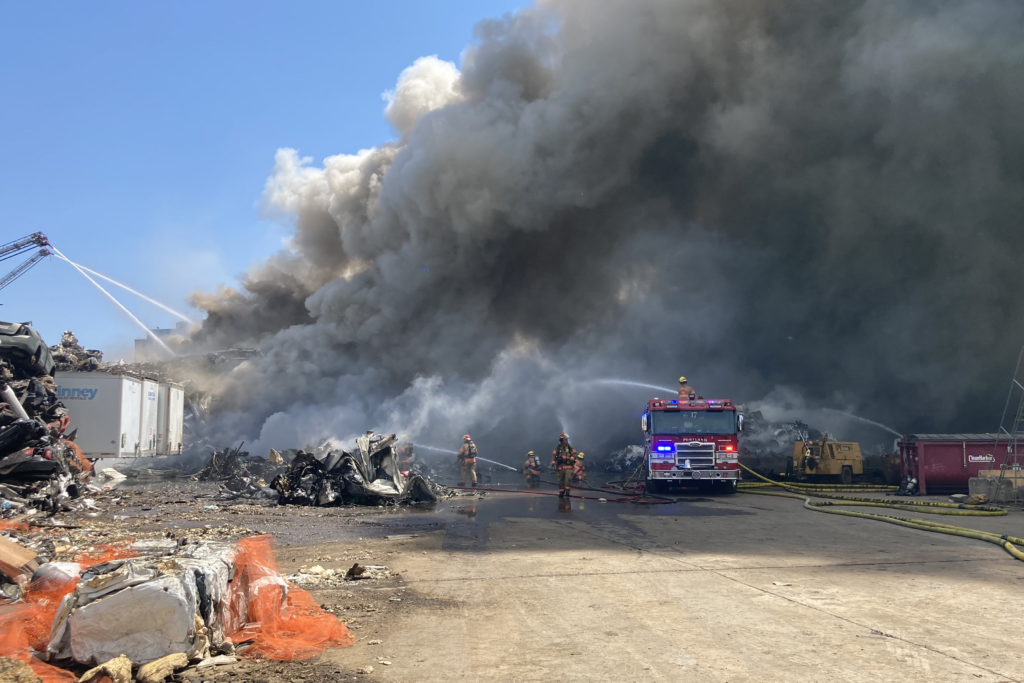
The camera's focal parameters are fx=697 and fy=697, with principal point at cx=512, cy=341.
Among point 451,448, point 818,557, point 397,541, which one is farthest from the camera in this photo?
point 451,448

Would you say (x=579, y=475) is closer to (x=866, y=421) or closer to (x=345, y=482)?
(x=345, y=482)

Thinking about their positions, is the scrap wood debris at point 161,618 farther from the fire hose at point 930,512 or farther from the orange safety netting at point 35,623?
the fire hose at point 930,512

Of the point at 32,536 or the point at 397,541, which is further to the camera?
the point at 397,541

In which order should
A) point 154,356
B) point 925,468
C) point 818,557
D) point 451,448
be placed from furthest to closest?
point 154,356 → point 451,448 → point 925,468 → point 818,557

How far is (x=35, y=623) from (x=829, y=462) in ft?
64.9

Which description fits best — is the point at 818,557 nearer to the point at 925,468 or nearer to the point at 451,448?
the point at 925,468

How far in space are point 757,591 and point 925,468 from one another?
13.5 metres

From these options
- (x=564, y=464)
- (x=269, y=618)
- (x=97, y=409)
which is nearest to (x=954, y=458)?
(x=564, y=464)

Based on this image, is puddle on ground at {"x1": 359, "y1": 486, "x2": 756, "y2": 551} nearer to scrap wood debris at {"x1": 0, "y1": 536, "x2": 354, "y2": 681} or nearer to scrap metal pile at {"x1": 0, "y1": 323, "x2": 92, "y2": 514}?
scrap wood debris at {"x1": 0, "y1": 536, "x2": 354, "y2": 681}

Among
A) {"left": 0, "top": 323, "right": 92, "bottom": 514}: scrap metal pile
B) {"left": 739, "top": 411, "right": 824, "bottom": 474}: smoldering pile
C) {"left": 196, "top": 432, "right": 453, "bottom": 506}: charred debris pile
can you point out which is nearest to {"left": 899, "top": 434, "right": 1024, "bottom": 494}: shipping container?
{"left": 739, "top": 411, "right": 824, "bottom": 474}: smoldering pile

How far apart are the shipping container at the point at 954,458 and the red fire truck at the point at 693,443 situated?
441 cm

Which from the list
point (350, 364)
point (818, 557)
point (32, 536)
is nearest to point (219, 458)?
point (32, 536)

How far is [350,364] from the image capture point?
3466 cm

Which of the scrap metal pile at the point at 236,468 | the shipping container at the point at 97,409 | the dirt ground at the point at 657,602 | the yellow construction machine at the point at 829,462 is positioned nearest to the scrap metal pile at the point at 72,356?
the shipping container at the point at 97,409
